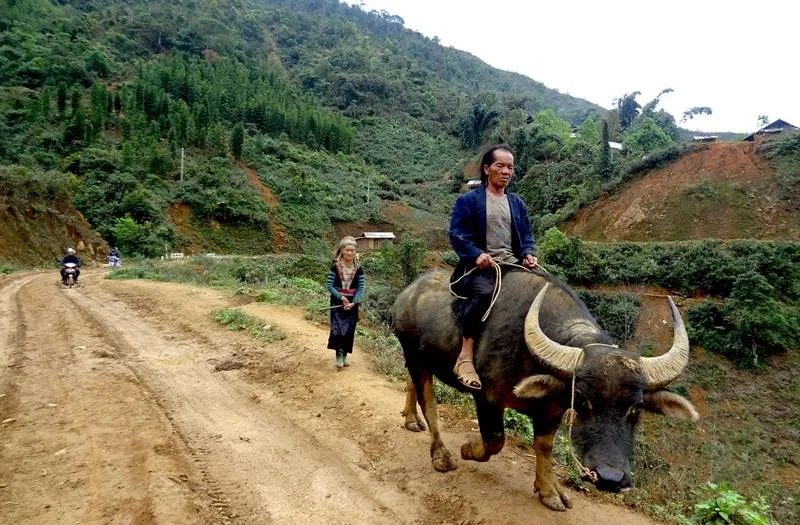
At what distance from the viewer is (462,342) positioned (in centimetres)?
414

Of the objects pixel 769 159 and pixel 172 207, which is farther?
pixel 172 207

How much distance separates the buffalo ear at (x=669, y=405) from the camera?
3.12 m

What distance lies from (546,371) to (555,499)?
1.25 metres

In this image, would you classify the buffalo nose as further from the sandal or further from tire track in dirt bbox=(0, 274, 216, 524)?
tire track in dirt bbox=(0, 274, 216, 524)

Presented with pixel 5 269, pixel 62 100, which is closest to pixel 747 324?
pixel 5 269

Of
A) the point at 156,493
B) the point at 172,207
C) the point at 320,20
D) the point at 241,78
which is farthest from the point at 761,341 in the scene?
the point at 320,20

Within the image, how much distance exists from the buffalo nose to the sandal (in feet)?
3.59

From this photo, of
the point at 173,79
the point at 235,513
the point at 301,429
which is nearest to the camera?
the point at 235,513

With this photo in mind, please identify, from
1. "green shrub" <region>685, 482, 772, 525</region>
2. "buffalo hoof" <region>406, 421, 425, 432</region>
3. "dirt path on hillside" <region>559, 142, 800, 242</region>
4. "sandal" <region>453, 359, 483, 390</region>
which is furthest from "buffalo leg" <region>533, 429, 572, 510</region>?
"dirt path on hillside" <region>559, 142, 800, 242</region>

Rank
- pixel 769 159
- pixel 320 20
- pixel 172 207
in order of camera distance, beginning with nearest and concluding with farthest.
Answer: pixel 769 159 < pixel 172 207 < pixel 320 20

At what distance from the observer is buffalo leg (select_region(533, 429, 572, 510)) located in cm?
372

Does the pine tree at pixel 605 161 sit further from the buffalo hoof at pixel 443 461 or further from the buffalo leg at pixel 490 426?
the buffalo leg at pixel 490 426

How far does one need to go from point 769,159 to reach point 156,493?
4823 cm

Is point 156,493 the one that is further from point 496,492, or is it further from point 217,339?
point 217,339
